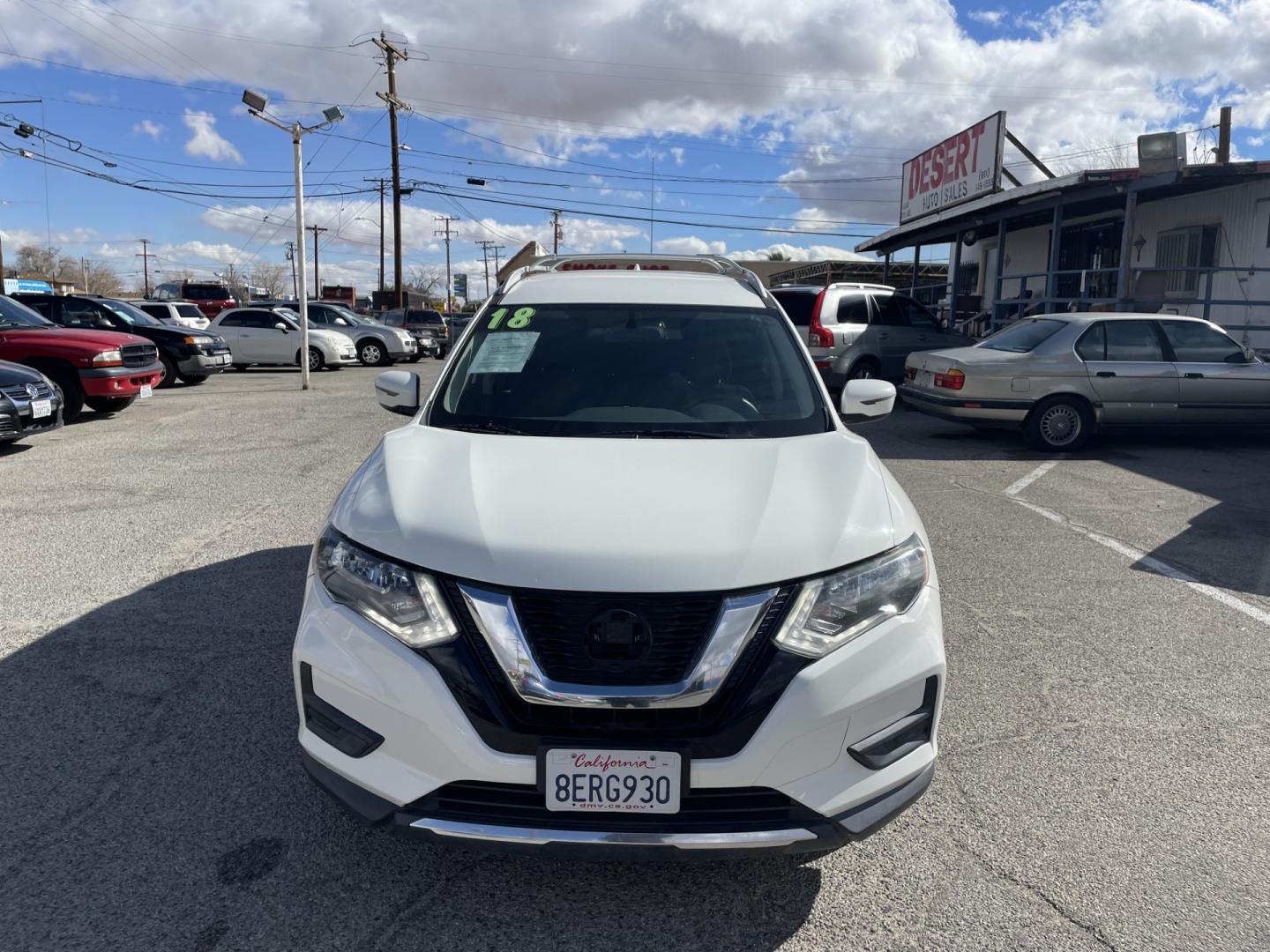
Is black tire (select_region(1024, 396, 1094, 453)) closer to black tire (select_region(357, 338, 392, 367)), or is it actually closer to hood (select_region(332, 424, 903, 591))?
hood (select_region(332, 424, 903, 591))

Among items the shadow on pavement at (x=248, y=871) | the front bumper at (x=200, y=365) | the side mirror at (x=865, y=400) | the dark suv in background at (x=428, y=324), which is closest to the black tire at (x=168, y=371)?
the front bumper at (x=200, y=365)

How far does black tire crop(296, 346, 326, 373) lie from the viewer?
23328 millimetres

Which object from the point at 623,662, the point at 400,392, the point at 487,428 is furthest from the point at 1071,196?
the point at 623,662

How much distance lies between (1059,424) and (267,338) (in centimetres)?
1956

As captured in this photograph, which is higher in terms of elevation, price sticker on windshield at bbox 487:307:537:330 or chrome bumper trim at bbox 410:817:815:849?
price sticker on windshield at bbox 487:307:537:330

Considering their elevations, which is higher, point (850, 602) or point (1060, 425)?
point (850, 602)

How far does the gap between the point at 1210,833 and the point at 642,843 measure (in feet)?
6.65

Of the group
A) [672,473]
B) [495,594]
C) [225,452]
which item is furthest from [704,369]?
[225,452]

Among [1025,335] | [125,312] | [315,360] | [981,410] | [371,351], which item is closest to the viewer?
[981,410]

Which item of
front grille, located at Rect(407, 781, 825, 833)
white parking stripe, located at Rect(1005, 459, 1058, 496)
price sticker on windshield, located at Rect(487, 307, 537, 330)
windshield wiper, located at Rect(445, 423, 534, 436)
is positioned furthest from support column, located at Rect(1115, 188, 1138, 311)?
front grille, located at Rect(407, 781, 825, 833)

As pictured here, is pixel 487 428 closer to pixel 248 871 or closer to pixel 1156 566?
pixel 248 871

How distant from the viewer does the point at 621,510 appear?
256 centimetres

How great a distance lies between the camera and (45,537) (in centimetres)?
635

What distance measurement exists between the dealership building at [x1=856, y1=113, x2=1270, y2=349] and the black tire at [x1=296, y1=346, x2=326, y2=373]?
14414 mm
